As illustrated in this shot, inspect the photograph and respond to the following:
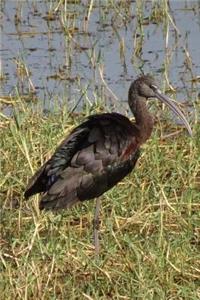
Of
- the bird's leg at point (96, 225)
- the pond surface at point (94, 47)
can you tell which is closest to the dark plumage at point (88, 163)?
the bird's leg at point (96, 225)

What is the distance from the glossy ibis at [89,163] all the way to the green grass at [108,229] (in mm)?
186

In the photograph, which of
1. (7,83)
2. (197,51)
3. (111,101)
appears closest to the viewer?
(111,101)

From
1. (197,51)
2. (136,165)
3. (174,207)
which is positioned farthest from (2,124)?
(197,51)

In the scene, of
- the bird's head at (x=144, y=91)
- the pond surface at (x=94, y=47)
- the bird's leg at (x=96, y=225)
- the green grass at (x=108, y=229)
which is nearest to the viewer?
the green grass at (x=108, y=229)

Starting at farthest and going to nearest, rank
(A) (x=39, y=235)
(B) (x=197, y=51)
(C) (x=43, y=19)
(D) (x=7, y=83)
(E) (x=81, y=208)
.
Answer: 1. (C) (x=43, y=19)
2. (B) (x=197, y=51)
3. (D) (x=7, y=83)
4. (E) (x=81, y=208)
5. (A) (x=39, y=235)

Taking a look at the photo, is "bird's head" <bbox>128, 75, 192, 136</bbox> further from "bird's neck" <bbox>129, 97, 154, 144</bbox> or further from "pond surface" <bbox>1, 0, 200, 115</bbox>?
"pond surface" <bbox>1, 0, 200, 115</bbox>

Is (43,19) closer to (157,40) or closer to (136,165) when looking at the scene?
(157,40)

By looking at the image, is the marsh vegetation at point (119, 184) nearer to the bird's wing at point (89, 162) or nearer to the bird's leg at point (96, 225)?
the bird's leg at point (96, 225)

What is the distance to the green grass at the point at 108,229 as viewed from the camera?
5633mm

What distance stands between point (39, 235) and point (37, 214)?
0.15 metres

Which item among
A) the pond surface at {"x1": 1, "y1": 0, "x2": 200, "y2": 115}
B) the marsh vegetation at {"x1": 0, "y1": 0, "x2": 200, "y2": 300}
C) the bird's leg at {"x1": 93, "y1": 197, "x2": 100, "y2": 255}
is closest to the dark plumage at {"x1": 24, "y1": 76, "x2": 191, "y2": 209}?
the bird's leg at {"x1": 93, "y1": 197, "x2": 100, "y2": 255}

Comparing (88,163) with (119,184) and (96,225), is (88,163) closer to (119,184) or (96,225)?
(96,225)

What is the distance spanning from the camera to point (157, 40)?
10922 millimetres

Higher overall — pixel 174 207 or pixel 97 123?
pixel 97 123
